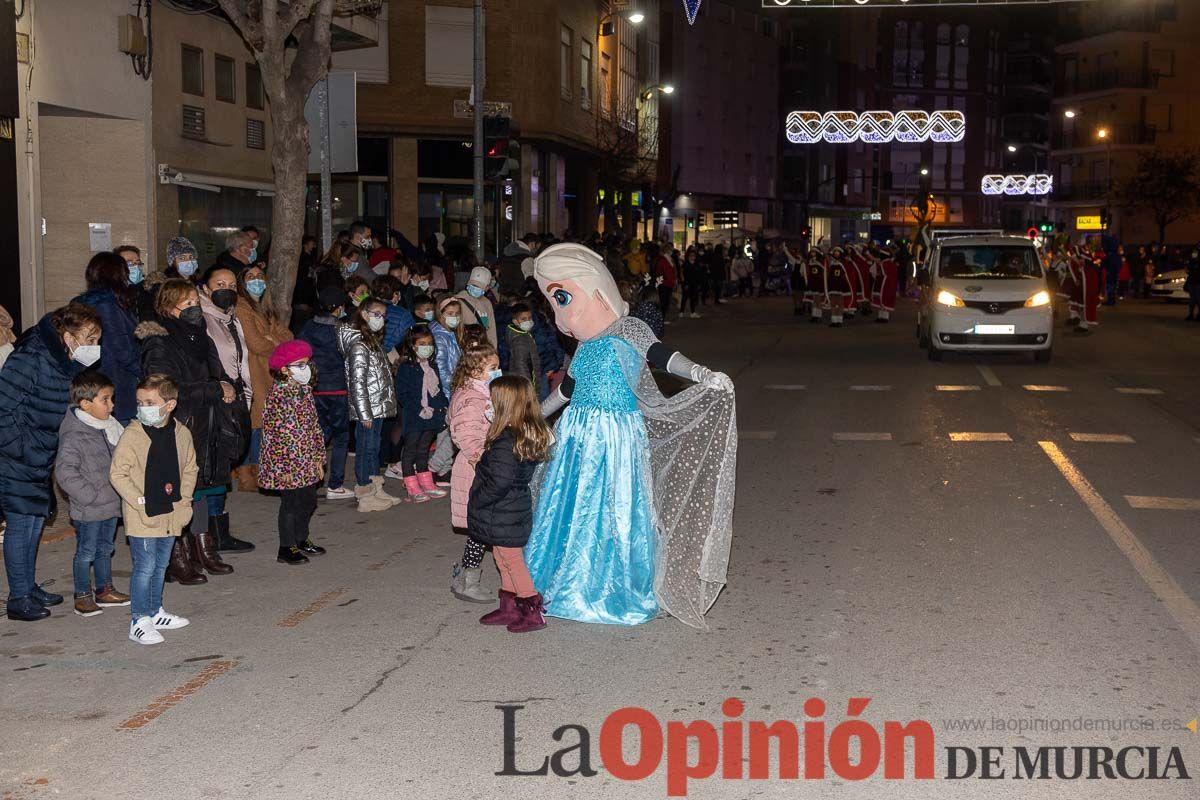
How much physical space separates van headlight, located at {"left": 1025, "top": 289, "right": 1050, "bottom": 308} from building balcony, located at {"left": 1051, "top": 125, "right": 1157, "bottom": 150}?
65.7 metres

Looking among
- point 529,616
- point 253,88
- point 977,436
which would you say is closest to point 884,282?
point 253,88

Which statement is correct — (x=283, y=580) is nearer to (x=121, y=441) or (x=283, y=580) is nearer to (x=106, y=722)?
(x=121, y=441)

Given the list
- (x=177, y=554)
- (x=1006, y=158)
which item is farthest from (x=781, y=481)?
(x=1006, y=158)

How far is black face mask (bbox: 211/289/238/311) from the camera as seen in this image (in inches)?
360

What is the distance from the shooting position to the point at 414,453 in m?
11.3

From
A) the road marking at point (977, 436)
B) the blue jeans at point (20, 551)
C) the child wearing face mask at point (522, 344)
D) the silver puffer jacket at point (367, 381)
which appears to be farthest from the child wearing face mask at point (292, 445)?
the road marking at point (977, 436)

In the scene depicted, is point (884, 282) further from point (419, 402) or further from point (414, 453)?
point (414, 453)

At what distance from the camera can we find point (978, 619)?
729cm

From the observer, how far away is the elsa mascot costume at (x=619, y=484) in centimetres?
726

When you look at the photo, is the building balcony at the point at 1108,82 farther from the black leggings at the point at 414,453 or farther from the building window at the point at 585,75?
the black leggings at the point at 414,453

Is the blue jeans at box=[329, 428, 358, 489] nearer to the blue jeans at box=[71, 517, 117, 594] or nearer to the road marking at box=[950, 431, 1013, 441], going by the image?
the blue jeans at box=[71, 517, 117, 594]

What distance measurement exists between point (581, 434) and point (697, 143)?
6016 cm

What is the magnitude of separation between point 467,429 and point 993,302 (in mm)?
15197

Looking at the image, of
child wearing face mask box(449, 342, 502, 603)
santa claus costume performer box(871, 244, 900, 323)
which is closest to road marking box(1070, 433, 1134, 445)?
child wearing face mask box(449, 342, 502, 603)
